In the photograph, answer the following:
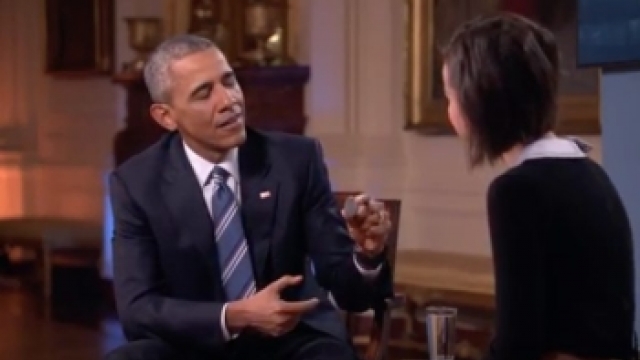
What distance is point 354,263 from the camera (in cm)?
267

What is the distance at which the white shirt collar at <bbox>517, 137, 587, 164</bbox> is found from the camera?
6.75 feet

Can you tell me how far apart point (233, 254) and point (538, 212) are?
906 mm

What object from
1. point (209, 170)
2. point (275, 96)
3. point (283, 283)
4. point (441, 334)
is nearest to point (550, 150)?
point (441, 334)

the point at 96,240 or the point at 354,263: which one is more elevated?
the point at 354,263

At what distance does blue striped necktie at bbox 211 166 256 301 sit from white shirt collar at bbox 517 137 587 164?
83 cm

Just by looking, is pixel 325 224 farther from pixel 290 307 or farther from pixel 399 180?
pixel 399 180

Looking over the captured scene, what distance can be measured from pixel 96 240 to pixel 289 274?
5108mm

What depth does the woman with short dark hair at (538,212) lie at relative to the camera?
2.00 m

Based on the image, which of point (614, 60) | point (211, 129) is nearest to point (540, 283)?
point (211, 129)

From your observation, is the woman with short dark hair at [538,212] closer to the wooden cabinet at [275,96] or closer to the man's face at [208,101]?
the man's face at [208,101]

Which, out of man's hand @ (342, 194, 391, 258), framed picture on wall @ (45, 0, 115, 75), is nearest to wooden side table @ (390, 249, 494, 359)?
man's hand @ (342, 194, 391, 258)

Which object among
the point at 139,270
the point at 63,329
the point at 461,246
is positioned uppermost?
the point at 139,270

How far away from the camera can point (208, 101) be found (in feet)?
8.91

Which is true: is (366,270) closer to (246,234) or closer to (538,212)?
(246,234)
